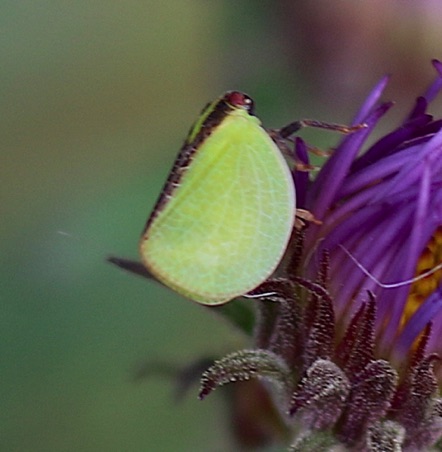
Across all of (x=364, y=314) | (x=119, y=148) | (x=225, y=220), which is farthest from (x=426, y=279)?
(x=119, y=148)

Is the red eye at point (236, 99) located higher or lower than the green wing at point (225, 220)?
higher

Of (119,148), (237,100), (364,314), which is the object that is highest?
(237,100)

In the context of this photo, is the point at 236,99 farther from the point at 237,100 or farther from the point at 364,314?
the point at 364,314

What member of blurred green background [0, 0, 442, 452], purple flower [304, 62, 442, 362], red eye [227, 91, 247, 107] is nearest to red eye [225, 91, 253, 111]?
red eye [227, 91, 247, 107]

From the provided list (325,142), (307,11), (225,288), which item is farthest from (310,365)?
(307,11)

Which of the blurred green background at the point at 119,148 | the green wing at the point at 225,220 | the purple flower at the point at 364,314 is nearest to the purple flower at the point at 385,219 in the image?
the purple flower at the point at 364,314

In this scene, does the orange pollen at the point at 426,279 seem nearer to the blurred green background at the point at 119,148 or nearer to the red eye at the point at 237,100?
the red eye at the point at 237,100

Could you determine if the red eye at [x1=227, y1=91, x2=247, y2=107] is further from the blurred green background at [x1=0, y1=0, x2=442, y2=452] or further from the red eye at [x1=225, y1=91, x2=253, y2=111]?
the blurred green background at [x1=0, y1=0, x2=442, y2=452]
